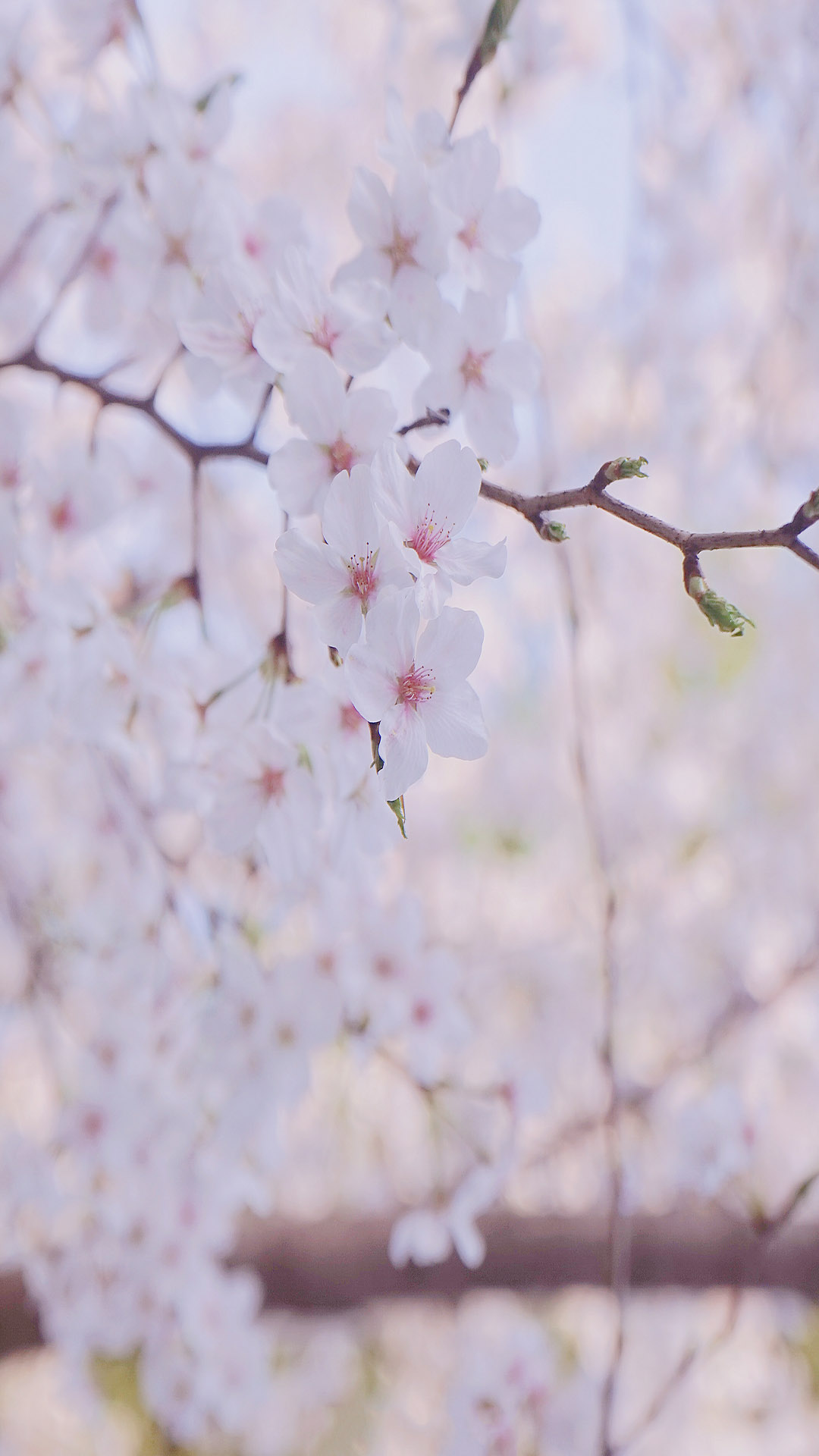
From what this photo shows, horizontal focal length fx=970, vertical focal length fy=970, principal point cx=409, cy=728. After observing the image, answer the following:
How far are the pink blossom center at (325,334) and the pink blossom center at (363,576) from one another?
0.19 metres

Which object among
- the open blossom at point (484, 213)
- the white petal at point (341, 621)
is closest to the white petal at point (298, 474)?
the white petal at point (341, 621)

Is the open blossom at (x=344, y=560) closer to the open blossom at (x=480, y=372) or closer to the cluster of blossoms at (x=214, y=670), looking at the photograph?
the cluster of blossoms at (x=214, y=670)

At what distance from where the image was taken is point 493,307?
2.31ft

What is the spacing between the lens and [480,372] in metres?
0.73

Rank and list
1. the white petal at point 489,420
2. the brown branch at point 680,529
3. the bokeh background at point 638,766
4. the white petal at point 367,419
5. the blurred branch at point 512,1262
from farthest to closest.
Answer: the bokeh background at point 638,766, the blurred branch at point 512,1262, the white petal at point 489,420, the white petal at point 367,419, the brown branch at point 680,529

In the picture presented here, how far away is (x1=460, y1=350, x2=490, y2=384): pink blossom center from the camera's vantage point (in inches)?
28.2

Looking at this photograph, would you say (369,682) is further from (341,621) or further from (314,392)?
(314,392)

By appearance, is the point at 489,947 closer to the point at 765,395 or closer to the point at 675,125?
the point at 765,395

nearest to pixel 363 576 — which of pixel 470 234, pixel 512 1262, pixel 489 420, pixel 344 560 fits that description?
pixel 344 560

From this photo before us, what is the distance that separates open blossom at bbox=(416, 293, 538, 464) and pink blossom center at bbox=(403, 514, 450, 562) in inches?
7.1

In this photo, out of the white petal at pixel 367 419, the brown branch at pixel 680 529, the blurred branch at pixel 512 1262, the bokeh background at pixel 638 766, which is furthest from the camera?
the bokeh background at pixel 638 766

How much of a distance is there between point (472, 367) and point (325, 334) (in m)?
0.12

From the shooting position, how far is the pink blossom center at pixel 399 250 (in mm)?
704

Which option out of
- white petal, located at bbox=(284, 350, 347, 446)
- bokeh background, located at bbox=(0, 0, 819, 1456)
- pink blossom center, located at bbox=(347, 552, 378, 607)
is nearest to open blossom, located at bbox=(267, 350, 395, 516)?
white petal, located at bbox=(284, 350, 347, 446)
